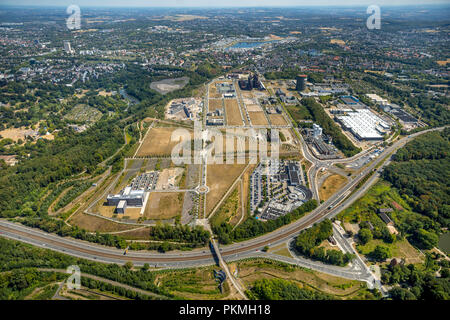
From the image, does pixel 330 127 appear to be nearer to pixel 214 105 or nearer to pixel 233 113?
pixel 233 113

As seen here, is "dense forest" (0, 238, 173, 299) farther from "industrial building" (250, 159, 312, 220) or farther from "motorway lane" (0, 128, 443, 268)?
"industrial building" (250, 159, 312, 220)

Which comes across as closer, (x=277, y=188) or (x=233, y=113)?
(x=277, y=188)

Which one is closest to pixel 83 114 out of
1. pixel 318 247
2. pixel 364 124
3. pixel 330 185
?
pixel 330 185

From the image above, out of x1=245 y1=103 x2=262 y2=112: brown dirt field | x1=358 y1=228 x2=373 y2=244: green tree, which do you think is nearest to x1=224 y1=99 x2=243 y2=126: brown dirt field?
x1=245 y1=103 x2=262 y2=112: brown dirt field

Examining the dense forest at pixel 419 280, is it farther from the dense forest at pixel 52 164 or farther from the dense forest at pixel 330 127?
the dense forest at pixel 52 164

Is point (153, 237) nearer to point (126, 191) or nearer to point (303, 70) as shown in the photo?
point (126, 191)

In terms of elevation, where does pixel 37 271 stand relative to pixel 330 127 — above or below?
below

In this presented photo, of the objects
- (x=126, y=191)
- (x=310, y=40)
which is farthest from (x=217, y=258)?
(x=310, y=40)
